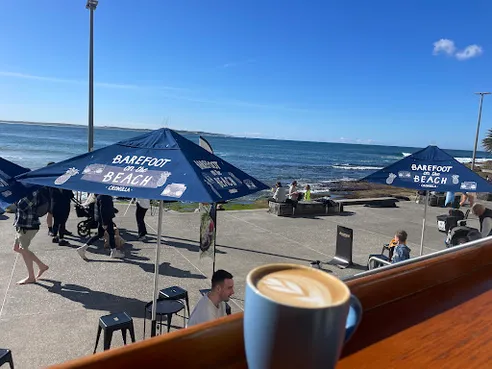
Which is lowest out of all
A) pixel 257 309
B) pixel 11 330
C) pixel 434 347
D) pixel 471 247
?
pixel 11 330

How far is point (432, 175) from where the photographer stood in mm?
6574

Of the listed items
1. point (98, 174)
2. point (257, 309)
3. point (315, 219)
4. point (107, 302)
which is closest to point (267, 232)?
point (315, 219)

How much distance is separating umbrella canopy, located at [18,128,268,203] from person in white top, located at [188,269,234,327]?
0.77m

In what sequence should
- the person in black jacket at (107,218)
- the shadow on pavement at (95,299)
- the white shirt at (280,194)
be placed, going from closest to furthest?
the shadow on pavement at (95,299) < the person in black jacket at (107,218) < the white shirt at (280,194)

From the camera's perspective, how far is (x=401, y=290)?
1.79 meters

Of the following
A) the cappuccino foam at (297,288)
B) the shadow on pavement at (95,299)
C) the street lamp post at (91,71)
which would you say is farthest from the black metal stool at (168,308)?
the street lamp post at (91,71)

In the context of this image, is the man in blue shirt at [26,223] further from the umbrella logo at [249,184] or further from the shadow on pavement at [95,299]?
the umbrella logo at [249,184]

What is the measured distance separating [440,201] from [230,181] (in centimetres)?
1523

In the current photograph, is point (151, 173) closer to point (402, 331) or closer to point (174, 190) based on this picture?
point (174, 190)

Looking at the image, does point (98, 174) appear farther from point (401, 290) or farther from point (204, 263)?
point (204, 263)

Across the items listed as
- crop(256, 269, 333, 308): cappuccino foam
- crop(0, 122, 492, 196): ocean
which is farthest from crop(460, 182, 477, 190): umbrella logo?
crop(0, 122, 492, 196): ocean

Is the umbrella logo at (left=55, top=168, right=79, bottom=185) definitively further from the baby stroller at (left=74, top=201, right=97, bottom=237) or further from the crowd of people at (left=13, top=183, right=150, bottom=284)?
the baby stroller at (left=74, top=201, right=97, bottom=237)

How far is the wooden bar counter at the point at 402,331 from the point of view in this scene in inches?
39.7

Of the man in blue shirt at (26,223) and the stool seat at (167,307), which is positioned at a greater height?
the man in blue shirt at (26,223)
